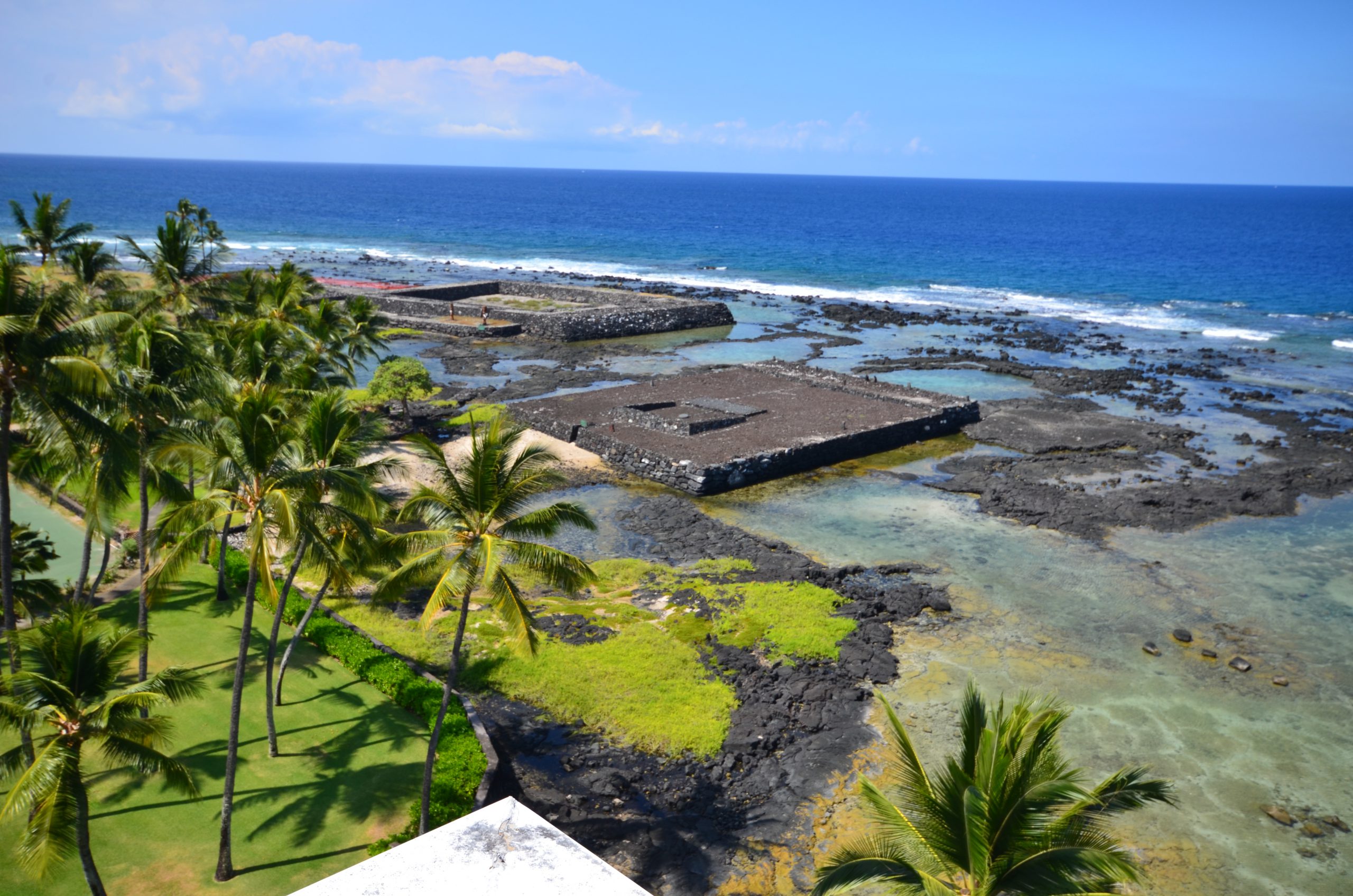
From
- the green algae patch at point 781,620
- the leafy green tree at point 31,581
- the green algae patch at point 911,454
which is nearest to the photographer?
the leafy green tree at point 31,581

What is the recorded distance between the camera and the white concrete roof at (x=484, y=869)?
9.52m

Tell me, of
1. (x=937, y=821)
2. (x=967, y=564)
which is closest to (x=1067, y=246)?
(x=967, y=564)

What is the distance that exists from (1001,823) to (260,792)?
12.0 m

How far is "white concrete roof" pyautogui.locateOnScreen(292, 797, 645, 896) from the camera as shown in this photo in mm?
9523

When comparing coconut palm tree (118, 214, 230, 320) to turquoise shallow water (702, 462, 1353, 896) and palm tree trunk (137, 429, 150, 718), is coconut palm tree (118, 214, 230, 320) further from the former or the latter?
turquoise shallow water (702, 462, 1353, 896)

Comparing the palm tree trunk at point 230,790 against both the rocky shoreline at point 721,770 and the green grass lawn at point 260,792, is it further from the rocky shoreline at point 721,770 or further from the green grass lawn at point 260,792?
the rocky shoreline at point 721,770

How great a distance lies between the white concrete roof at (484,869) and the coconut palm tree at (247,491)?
4.34 metres

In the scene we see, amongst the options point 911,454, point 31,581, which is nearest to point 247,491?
point 31,581

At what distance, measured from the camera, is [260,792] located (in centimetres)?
1500

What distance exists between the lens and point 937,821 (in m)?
8.87

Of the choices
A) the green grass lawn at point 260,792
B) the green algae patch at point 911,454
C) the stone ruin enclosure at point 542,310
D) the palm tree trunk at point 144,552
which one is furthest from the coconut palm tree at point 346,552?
the stone ruin enclosure at point 542,310

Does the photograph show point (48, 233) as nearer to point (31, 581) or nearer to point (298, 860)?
point (31, 581)

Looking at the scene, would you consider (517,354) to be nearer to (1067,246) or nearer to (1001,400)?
(1001,400)

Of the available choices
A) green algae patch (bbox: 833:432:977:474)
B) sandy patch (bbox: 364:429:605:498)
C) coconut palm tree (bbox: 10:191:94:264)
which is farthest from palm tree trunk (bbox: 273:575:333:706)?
green algae patch (bbox: 833:432:977:474)
